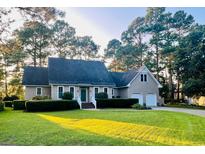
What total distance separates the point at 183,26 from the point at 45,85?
31.7ft

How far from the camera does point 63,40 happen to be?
15586 mm

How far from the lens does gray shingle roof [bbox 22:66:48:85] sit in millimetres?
19188

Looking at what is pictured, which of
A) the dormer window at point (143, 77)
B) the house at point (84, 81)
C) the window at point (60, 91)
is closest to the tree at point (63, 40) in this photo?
the house at point (84, 81)

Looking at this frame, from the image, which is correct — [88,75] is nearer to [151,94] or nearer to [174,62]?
[151,94]

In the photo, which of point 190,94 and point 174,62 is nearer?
point 174,62

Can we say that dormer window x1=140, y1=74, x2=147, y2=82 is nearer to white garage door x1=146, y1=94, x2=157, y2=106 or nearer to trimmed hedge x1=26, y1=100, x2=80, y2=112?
white garage door x1=146, y1=94, x2=157, y2=106

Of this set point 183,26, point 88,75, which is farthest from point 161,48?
point 88,75

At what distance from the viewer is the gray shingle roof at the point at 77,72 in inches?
743

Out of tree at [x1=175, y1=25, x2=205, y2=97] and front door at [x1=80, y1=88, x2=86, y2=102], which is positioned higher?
tree at [x1=175, y1=25, x2=205, y2=97]

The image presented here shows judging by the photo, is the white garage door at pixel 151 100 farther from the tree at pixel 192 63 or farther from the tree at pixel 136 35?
the tree at pixel 136 35

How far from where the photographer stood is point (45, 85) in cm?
1936

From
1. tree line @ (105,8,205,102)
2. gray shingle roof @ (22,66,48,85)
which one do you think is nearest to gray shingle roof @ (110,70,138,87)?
tree line @ (105,8,205,102)

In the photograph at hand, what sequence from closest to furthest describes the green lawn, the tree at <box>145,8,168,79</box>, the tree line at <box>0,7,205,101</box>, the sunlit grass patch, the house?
the green lawn < the sunlit grass patch < the tree line at <box>0,7,205,101</box> < the tree at <box>145,8,168,79</box> < the house

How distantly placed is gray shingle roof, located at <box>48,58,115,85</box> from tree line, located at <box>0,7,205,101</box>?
3.15 feet
